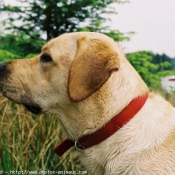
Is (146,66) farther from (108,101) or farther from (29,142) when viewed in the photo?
(108,101)

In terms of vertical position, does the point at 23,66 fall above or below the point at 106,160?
above

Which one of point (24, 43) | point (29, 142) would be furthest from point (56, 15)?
point (29, 142)

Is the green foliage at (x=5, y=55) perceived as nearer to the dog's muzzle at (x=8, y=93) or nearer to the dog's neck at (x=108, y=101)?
the dog's muzzle at (x=8, y=93)

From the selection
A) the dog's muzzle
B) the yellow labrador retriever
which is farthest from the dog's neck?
the dog's muzzle

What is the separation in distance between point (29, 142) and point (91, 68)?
1932 millimetres

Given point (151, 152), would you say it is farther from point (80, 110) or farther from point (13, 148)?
point (13, 148)

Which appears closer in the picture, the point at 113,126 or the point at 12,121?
the point at 113,126

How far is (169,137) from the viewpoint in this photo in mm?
2939

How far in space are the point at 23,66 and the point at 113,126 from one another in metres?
0.92

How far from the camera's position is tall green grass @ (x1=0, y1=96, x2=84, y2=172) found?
4.38 m

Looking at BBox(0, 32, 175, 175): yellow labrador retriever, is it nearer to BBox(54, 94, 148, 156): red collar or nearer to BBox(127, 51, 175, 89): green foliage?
BBox(54, 94, 148, 156): red collar

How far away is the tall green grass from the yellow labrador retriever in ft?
4.27

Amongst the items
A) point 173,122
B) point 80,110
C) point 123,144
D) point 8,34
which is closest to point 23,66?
point 80,110

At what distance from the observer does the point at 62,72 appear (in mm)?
3174
